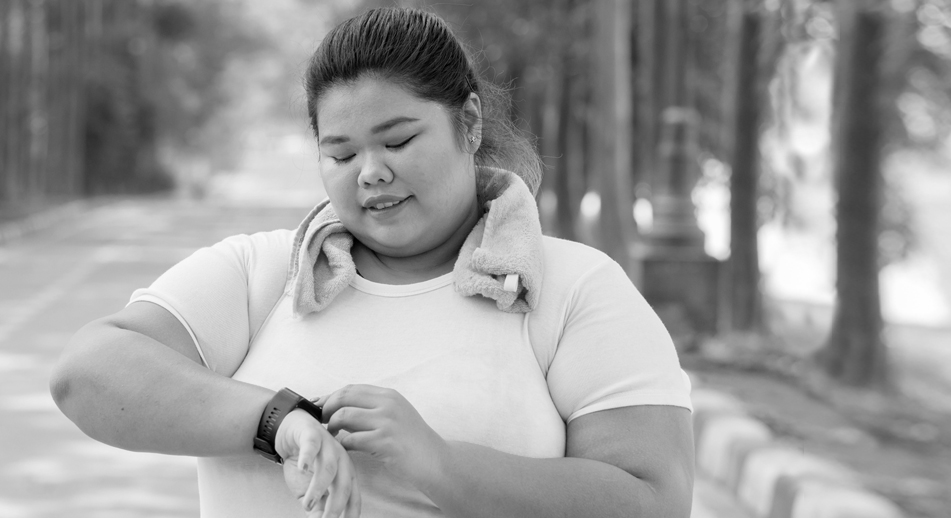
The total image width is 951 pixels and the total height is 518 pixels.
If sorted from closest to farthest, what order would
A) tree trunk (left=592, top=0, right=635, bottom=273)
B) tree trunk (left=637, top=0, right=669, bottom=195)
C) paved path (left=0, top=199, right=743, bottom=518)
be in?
paved path (left=0, top=199, right=743, bottom=518), tree trunk (left=637, top=0, right=669, bottom=195), tree trunk (left=592, top=0, right=635, bottom=273)

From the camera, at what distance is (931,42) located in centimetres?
1243

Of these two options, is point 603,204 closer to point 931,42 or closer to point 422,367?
point 931,42

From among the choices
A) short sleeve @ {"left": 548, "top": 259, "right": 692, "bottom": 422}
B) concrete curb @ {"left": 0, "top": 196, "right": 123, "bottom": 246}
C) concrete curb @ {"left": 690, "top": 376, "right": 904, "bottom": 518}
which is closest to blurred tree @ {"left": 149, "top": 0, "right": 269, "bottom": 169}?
concrete curb @ {"left": 0, "top": 196, "right": 123, "bottom": 246}

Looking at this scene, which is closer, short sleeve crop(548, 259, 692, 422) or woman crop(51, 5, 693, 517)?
woman crop(51, 5, 693, 517)

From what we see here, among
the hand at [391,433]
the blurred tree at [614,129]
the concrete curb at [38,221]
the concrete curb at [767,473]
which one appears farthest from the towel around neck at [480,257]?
the concrete curb at [38,221]

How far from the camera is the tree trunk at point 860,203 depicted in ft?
32.2

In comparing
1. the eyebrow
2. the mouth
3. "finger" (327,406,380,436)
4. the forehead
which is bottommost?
"finger" (327,406,380,436)

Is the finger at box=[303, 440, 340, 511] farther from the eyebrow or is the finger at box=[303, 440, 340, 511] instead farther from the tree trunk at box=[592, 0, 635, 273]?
the tree trunk at box=[592, 0, 635, 273]

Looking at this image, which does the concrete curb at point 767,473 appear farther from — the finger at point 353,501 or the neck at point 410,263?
the finger at point 353,501

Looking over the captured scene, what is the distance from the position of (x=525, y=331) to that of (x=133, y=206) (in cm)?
3489

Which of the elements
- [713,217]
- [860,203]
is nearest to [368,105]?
[860,203]

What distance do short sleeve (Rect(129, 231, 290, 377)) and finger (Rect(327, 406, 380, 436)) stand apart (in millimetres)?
381

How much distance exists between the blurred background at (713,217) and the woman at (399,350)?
33 cm

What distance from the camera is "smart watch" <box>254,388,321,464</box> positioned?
1.92m
